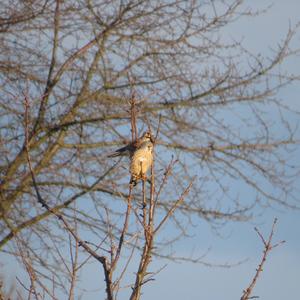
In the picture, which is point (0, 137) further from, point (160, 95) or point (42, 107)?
point (160, 95)

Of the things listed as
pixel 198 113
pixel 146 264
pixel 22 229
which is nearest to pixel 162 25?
pixel 198 113

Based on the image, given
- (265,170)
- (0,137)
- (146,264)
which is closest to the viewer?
(146,264)

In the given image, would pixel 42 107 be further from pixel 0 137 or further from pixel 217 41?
pixel 217 41

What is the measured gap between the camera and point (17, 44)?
7594mm

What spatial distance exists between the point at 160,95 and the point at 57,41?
53.6 inches

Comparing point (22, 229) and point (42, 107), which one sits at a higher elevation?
point (42, 107)

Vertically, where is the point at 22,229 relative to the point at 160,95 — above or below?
below

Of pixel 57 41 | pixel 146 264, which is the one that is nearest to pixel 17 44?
pixel 57 41

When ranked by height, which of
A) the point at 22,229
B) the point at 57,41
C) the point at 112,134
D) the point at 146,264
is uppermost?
the point at 57,41

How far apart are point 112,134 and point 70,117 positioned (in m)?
0.57

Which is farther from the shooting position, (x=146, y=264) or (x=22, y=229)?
(x=22, y=229)

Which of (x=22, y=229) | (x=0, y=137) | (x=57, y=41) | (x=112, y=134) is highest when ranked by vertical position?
(x=57, y=41)

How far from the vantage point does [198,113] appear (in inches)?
308

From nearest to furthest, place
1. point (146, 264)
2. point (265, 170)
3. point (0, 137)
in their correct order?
point (146, 264) < point (0, 137) < point (265, 170)
